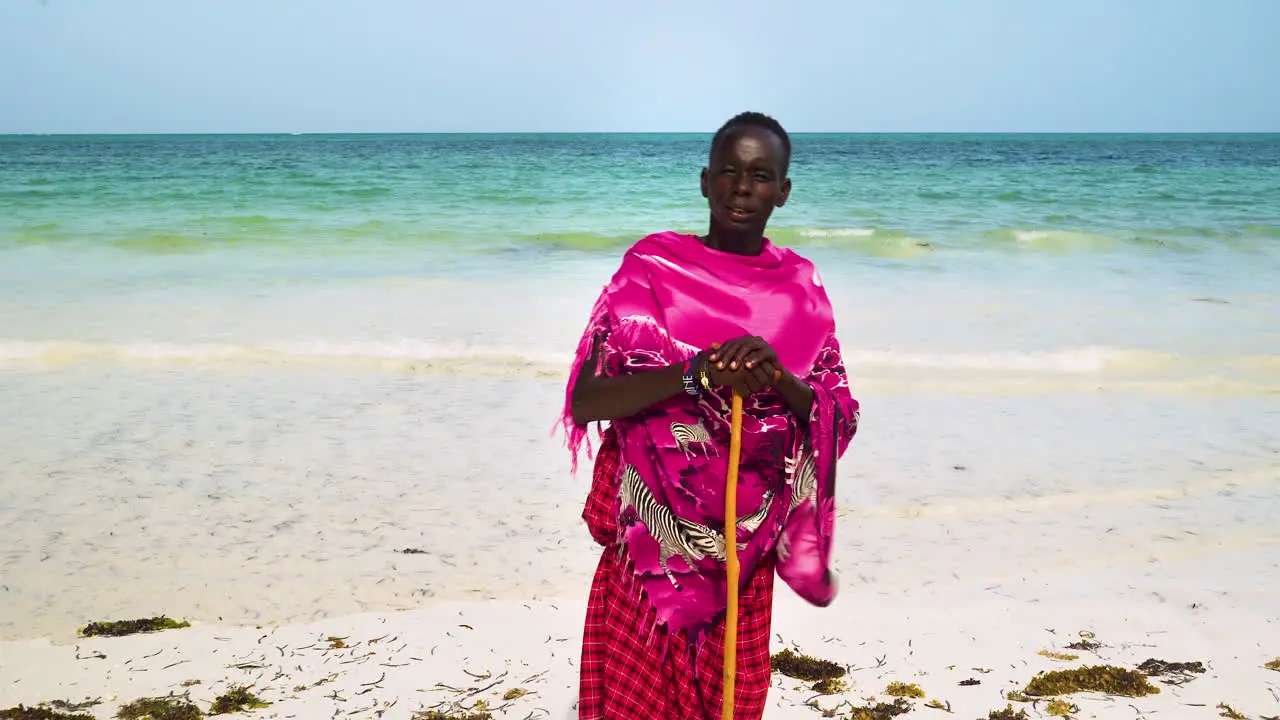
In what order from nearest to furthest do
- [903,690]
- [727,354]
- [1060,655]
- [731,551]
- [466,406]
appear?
[727,354], [731,551], [903,690], [1060,655], [466,406]

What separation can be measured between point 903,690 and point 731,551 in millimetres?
1705

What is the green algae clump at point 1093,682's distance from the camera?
11.0ft

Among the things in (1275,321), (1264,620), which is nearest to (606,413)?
(1264,620)

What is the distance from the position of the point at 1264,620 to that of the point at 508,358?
211 inches

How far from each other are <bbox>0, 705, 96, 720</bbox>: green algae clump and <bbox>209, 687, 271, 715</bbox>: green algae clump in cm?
34

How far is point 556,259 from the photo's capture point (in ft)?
48.4

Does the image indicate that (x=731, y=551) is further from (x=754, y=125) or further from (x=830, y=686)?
(x=830, y=686)

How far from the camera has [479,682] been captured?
3.43 metres

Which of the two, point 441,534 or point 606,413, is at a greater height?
point 606,413

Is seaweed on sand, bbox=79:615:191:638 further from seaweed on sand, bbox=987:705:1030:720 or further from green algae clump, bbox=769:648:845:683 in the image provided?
seaweed on sand, bbox=987:705:1030:720

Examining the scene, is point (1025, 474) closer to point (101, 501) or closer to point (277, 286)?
point (101, 501)

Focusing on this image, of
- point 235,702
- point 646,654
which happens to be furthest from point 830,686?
point 235,702

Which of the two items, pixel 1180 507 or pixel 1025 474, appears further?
pixel 1025 474

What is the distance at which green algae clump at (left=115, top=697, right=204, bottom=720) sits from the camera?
316 cm
